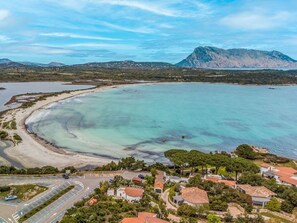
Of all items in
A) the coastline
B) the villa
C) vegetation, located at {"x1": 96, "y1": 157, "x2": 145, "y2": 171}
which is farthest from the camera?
the coastline

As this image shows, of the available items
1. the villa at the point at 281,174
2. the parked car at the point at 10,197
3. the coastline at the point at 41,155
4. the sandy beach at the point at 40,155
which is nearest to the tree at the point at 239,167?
the villa at the point at 281,174

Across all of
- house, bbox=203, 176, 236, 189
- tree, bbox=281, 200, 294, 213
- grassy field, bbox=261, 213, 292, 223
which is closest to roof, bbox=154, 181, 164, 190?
house, bbox=203, 176, 236, 189

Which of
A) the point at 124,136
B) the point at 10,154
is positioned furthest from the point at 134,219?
the point at 124,136

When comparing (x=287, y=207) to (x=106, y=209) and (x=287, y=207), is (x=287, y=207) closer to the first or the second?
(x=287, y=207)

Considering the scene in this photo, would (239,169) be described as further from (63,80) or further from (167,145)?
(63,80)

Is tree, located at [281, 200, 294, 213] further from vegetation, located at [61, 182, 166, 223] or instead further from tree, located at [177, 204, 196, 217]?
vegetation, located at [61, 182, 166, 223]

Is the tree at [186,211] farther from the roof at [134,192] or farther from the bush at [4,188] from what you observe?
the bush at [4,188]

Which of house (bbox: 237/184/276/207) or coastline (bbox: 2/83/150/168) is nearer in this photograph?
house (bbox: 237/184/276/207)
